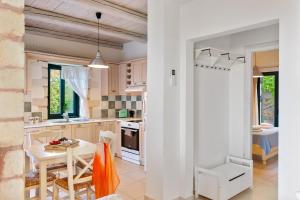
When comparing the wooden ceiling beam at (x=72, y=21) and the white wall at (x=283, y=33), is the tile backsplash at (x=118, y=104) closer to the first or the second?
the wooden ceiling beam at (x=72, y=21)

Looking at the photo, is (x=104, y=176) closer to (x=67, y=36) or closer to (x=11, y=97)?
(x=11, y=97)

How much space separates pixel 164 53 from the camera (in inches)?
107

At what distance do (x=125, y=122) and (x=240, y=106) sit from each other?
233 cm

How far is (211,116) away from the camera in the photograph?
10.8 ft

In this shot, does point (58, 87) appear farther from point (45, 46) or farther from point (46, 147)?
point (46, 147)

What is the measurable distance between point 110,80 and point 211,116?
2818 millimetres

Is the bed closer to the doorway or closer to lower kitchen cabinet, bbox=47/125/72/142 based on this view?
the doorway

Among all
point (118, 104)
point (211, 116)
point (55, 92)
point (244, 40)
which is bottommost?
point (211, 116)

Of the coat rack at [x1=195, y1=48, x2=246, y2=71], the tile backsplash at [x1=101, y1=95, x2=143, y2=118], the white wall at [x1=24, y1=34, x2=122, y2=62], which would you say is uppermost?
the white wall at [x1=24, y1=34, x2=122, y2=62]

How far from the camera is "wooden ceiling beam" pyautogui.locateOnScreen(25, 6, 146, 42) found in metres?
3.46

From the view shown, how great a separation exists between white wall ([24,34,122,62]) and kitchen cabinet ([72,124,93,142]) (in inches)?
63.4

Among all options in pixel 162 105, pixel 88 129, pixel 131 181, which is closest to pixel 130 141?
pixel 88 129

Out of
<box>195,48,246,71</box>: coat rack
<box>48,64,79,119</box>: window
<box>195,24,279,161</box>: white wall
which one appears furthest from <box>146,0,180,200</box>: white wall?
<box>48,64,79,119</box>: window

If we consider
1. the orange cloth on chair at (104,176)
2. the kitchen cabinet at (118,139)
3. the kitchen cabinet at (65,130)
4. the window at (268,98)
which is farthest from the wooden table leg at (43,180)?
the window at (268,98)
